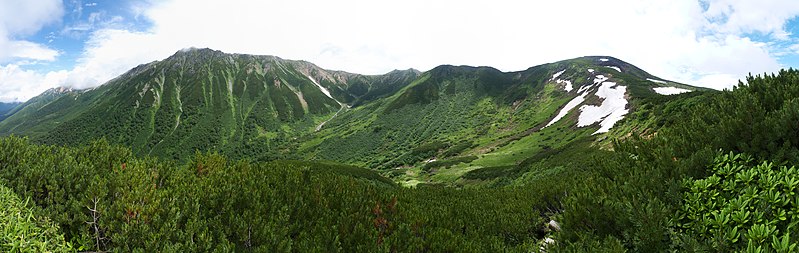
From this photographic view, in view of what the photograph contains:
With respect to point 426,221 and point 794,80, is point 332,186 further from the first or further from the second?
point 794,80

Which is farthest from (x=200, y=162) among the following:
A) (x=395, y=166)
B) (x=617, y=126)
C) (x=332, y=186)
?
(x=395, y=166)

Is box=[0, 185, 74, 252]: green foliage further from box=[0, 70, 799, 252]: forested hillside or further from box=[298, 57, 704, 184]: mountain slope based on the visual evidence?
box=[298, 57, 704, 184]: mountain slope

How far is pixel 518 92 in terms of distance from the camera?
17662 centimetres

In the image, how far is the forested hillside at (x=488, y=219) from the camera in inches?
261

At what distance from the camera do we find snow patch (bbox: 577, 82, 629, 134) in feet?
219

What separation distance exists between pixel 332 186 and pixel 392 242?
559 centimetres

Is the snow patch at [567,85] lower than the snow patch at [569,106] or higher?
higher

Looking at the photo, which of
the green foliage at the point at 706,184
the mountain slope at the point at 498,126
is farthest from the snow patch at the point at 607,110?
the green foliage at the point at 706,184

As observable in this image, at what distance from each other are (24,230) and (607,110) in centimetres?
8903

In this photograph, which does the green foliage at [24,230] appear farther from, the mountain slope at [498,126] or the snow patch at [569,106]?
the snow patch at [569,106]

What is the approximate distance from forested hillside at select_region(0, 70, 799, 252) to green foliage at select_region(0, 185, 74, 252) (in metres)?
0.37

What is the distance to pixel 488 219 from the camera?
14.7 m

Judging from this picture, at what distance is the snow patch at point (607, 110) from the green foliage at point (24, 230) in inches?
2696

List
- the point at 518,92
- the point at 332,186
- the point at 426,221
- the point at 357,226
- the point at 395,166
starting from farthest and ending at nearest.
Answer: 1. the point at 518,92
2. the point at 395,166
3. the point at 332,186
4. the point at 426,221
5. the point at 357,226
